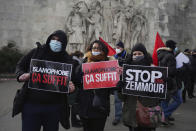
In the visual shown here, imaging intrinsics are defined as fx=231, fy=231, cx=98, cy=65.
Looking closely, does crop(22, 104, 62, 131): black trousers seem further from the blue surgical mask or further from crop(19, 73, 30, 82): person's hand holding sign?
the blue surgical mask

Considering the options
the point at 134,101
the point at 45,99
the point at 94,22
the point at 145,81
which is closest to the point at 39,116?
the point at 45,99

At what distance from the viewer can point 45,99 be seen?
9.73 ft

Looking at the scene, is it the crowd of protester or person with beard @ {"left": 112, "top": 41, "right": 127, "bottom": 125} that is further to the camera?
person with beard @ {"left": 112, "top": 41, "right": 127, "bottom": 125}

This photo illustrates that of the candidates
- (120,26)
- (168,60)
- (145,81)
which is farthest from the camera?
(120,26)

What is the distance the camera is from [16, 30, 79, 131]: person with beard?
2.91 m

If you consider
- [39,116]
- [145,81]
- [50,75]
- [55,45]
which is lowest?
[39,116]

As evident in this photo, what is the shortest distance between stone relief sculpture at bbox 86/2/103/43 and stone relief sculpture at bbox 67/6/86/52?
1.38 feet

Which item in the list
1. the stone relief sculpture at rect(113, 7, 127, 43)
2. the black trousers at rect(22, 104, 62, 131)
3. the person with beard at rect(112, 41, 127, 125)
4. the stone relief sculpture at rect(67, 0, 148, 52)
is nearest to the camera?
the black trousers at rect(22, 104, 62, 131)

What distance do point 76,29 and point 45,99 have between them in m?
11.2

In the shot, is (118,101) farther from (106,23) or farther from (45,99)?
(106,23)

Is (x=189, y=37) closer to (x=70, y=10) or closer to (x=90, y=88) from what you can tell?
(x=70, y=10)

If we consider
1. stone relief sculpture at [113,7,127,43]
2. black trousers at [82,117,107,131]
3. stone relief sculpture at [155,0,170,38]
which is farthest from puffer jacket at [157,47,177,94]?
stone relief sculpture at [155,0,170,38]

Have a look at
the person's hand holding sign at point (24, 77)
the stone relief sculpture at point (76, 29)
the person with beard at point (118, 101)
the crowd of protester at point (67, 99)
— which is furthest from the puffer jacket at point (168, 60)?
the stone relief sculpture at point (76, 29)

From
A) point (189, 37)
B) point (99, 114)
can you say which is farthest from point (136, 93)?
point (189, 37)
